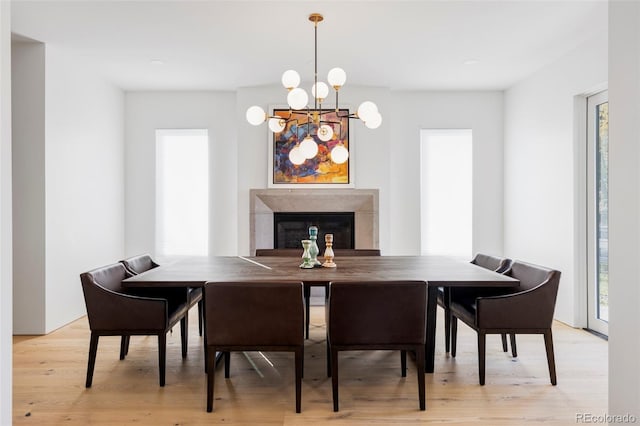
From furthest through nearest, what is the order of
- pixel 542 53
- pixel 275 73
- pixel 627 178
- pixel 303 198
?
pixel 303 198, pixel 275 73, pixel 542 53, pixel 627 178

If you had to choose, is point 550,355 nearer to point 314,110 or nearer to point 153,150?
point 314,110

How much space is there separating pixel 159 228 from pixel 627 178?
16.7 ft

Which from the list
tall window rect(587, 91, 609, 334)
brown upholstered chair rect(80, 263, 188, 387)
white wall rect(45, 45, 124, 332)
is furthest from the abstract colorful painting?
brown upholstered chair rect(80, 263, 188, 387)

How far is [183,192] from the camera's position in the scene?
221 inches

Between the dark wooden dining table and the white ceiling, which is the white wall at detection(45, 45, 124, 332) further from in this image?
the dark wooden dining table

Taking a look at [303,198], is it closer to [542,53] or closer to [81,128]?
[81,128]

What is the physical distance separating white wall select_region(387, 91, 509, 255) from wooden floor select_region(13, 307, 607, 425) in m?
2.11

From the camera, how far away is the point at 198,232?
5609 mm

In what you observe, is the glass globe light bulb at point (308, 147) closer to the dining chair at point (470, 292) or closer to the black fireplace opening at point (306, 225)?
the dining chair at point (470, 292)

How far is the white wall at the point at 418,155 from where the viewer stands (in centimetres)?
554

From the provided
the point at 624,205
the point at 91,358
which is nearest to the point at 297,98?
the point at 624,205

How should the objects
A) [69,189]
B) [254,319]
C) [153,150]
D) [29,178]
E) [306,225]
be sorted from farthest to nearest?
[153,150] < [306,225] < [69,189] < [29,178] < [254,319]

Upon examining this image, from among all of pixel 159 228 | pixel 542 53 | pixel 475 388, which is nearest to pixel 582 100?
pixel 542 53
